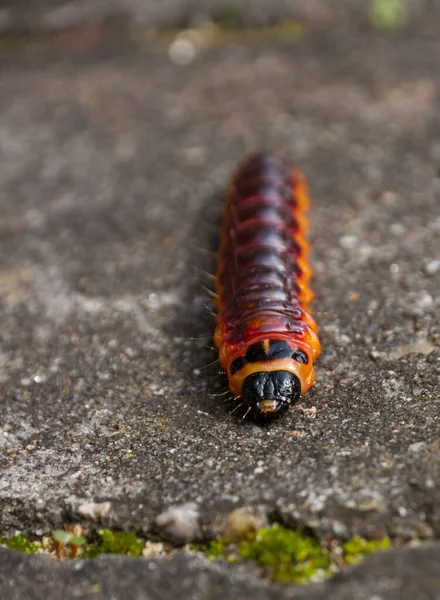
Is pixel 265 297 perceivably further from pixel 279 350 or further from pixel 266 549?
pixel 266 549

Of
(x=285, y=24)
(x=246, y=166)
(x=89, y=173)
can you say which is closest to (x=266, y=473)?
(x=246, y=166)

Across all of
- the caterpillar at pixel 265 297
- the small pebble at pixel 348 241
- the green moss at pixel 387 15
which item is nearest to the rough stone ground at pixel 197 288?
the small pebble at pixel 348 241

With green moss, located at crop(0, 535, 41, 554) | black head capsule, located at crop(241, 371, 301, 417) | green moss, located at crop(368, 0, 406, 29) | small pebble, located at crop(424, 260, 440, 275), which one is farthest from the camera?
green moss, located at crop(368, 0, 406, 29)

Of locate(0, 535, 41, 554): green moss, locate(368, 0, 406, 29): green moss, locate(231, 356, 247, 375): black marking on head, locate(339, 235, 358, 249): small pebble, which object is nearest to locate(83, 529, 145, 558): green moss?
locate(0, 535, 41, 554): green moss

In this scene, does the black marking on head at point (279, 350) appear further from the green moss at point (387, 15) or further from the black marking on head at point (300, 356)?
the green moss at point (387, 15)

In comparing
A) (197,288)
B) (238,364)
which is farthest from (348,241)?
(238,364)

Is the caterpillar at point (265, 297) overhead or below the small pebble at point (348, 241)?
overhead

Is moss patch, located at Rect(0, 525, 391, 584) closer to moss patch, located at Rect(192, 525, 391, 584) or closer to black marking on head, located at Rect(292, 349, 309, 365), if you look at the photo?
moss patch, located at Rect(192, 525, 391, 584)

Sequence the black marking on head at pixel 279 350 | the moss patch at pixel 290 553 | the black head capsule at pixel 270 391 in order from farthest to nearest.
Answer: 1. the black marking on head at pixel 279 350
2. the black head capsule at pixel 270 391
3. the moss patch at pixel 290 553
